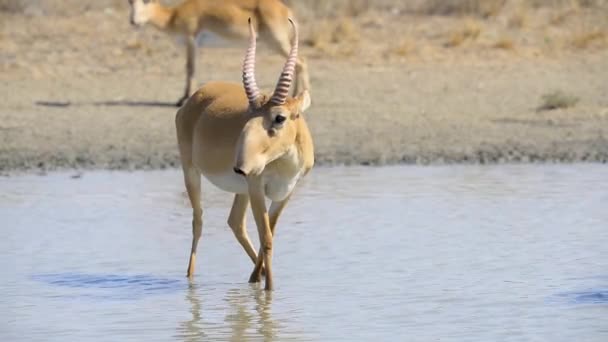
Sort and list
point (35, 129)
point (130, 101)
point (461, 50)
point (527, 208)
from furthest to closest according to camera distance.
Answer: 1. point (461, 50)
2. point (130, 101)
3. point (35, 129)
4. point (527, 208)

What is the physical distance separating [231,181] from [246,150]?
77 cm

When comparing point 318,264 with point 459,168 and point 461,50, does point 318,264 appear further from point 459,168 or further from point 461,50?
point 461,50

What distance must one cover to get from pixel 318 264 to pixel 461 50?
351 inches

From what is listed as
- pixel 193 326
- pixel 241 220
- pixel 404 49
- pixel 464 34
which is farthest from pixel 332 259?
pixel 464 34

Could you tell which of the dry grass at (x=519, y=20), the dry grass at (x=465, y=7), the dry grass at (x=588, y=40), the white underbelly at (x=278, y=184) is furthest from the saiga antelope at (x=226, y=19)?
the white underbelly at (x=278, y=184)

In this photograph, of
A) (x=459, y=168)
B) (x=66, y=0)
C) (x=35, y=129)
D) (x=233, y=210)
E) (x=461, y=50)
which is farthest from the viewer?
(x=66, y=0)

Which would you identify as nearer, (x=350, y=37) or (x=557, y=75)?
(x=557, y=75)

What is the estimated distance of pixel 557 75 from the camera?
16391mm

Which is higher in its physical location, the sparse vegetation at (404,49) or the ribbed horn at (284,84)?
the ribbed horn at (284,84)

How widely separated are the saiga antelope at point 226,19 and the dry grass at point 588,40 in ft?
13.0

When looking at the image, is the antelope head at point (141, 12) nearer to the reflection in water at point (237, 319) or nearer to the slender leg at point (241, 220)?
the slender leg at point (241, 220)

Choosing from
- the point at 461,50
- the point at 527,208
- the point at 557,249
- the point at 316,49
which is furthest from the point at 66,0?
the point at 557,249

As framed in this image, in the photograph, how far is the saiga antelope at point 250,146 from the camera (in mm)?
7805

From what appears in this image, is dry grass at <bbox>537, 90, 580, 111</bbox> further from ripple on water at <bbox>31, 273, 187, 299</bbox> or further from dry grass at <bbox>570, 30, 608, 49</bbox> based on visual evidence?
ripple on water at <bbox>31, 273, 187, 299</bbox>
